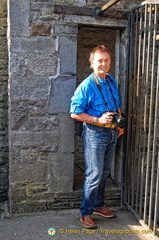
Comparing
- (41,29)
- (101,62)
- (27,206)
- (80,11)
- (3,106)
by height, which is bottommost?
(27,206)

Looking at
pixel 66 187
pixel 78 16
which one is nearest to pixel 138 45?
pixel 78 16

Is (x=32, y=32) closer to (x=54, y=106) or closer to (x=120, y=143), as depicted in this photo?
(x=54, y=106)

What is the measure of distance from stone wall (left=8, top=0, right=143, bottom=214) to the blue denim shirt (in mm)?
420

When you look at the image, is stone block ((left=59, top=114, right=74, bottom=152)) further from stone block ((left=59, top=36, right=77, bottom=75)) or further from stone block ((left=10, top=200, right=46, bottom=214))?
stone block ((left=10, top=200, right=46, bottom=214))

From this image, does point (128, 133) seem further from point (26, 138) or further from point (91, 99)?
Result: point (26, 138)

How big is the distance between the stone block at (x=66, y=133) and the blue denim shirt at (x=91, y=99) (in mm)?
425

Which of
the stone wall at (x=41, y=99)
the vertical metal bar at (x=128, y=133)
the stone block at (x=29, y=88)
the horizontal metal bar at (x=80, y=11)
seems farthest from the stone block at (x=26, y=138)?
the horizontal metal bar at (x=80, y=11)

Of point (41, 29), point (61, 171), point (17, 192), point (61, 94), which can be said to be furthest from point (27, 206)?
point (41, 29)

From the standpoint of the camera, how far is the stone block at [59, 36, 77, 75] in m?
3.32

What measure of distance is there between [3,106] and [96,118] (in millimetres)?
1479

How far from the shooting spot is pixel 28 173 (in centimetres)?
344

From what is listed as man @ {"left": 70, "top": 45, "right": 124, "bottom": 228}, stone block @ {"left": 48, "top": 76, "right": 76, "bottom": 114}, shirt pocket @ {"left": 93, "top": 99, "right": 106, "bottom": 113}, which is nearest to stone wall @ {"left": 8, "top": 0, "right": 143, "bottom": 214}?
stone block @ {"left": 48, "top": 76, "right": 76, "bottom": 114}

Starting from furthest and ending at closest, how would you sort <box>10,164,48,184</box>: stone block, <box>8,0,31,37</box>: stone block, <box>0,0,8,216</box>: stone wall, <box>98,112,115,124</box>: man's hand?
<box>0,0,8,216</box>: stone wall → <box>10,164,48,184</box>: stone block → <box>8,0,31,37</box>: stone block → <box>98,112,115,124</box>: man's hand

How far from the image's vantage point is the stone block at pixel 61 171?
347 centimetres
